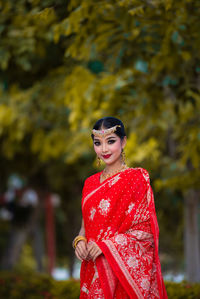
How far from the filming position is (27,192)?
59.8 ft

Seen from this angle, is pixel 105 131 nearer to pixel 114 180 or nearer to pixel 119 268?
pixel 114 180

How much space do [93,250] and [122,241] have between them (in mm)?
210

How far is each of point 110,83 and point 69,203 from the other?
12.3m

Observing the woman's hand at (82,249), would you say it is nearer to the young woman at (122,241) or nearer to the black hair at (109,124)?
the young woman at (122,241)

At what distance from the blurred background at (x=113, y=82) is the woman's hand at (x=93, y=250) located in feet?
6.76

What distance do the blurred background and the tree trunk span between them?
0.02 meters

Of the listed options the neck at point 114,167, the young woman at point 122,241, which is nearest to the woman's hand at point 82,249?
the young woman at point 122,241

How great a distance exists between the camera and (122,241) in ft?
11.3

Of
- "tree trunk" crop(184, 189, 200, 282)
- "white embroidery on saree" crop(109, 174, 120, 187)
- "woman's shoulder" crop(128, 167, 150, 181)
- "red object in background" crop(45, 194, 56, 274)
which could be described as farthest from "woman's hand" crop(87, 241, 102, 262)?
"red object in background" crop(45, 194, 56, 274)

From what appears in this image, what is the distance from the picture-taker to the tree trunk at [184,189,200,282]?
9297 mm

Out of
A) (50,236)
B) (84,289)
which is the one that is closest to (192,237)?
(84,289)

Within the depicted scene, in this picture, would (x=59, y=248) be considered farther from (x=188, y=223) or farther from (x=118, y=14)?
(x=118, y=14)

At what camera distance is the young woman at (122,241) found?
344 cm

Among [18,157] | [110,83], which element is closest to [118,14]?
[110,83]
